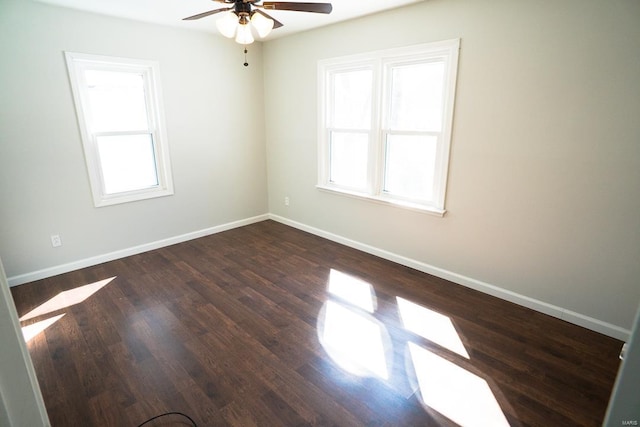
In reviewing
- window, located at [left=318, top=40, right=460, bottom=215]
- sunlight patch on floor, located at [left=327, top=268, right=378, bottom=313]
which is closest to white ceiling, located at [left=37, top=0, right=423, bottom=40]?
window, located at [left=318, top=40, right=460, bottom=215]

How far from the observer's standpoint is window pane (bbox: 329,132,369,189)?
13.0ft

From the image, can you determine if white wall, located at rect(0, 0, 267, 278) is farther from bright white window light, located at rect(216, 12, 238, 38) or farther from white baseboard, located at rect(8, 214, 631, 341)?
bright white window light, located at rect(216, 12, 238, 38)

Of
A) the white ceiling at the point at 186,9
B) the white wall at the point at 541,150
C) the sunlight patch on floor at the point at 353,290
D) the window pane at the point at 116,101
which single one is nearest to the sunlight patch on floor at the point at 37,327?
the window pane at the point at 116,101

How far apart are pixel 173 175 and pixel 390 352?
3303mm

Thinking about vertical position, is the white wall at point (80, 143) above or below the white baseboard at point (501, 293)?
above

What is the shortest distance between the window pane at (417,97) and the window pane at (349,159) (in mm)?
513

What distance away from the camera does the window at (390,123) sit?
3119 mm

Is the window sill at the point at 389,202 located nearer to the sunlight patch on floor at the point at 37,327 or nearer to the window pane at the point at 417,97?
the window pane at the point at 417,97

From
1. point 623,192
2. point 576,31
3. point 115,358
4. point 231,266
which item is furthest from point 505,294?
point 115,358

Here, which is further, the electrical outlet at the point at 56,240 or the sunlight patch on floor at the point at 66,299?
the electrical outlet at the point at 56,240

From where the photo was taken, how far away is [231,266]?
12.0 ft

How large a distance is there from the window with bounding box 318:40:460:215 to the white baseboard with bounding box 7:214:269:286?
158cm

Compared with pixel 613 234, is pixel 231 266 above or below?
below

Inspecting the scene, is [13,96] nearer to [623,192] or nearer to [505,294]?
[505,294]
